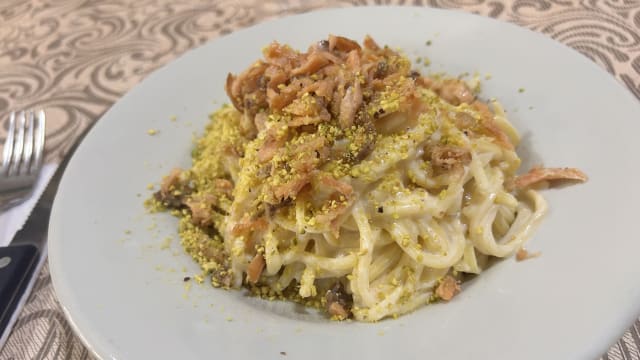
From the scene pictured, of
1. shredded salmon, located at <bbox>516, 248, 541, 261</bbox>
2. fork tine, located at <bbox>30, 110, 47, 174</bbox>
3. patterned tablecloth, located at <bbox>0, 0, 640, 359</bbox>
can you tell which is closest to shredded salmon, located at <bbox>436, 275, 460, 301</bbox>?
shredded salmon, located at <bbox>516, 248, 541, 261</bbox>

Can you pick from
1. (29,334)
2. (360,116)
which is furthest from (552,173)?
(29,334)

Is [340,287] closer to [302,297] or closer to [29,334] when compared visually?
[302,297]

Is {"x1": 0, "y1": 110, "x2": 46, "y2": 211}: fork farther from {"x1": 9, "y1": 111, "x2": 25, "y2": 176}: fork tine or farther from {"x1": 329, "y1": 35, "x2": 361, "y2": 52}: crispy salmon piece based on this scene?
{"x1": 329, "y1": 35, "x2": 361, "y2": 52}: crispy salmon piece

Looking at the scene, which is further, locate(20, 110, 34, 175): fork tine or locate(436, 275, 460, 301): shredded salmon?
locate(20, 110, 34, 175): fork tine

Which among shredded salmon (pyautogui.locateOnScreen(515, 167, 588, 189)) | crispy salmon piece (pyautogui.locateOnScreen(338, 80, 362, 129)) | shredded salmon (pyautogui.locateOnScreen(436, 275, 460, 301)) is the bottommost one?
shredded salmon (pyautogui.locateOnScreen(436, 275, 460, 301))

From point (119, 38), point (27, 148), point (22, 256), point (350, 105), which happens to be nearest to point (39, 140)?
point (27, 148)

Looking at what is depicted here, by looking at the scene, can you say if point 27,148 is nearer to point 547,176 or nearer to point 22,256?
point 22,256

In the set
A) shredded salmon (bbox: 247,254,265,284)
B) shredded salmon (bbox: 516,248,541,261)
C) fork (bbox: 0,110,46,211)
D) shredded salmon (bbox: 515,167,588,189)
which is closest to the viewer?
shredded salmon (bbox: 516,248,541,261)
